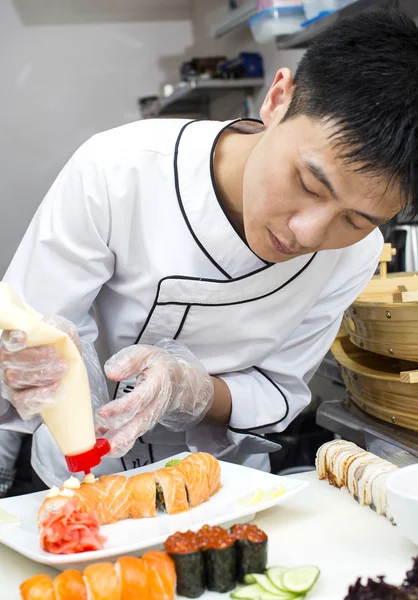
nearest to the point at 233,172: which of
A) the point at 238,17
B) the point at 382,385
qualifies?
the point at 382,385

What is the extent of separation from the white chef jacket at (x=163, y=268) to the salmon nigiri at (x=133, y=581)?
2.40 ft

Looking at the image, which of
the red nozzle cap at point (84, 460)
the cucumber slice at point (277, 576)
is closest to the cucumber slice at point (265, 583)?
the cucumber slice at point (277, 576)

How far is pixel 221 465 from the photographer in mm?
1487

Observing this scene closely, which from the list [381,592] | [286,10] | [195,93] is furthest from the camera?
[195,93]

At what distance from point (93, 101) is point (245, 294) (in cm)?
399

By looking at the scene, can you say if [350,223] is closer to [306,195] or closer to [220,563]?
[306,195]

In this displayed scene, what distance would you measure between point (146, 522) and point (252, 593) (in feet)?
1.08

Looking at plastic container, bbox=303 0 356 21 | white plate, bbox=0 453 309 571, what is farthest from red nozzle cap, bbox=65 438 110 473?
plastic container, bbox=303 0 356 21

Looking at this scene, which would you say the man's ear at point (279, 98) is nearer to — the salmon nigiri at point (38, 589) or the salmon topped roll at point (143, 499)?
the salmon topped roll at point (143, 499)

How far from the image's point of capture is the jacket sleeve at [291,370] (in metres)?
1.78

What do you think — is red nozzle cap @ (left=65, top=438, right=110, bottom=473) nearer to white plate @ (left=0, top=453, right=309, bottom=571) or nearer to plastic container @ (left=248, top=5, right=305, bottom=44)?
white plate @ (left=0, top=453, right=309, bottom=571)

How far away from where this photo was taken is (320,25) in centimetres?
286

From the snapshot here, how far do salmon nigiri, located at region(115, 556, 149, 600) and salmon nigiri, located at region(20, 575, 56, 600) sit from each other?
0.30 feet

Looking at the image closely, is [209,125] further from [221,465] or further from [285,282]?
[221,465]
